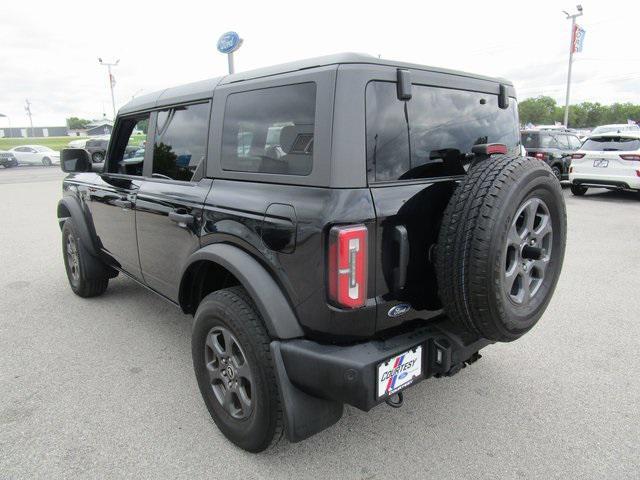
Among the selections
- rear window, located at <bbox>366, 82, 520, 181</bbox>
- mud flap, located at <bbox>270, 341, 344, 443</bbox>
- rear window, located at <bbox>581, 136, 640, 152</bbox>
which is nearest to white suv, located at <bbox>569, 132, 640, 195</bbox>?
rear window, located at <bbox>581, 136, 640, 152</bbox>

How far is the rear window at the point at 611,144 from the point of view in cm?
1030

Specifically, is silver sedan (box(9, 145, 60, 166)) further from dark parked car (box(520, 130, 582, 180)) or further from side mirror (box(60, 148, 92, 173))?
side mirror (box(60, 148, 92, 173))

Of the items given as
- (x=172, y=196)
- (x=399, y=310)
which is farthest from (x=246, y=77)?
(x=399, y=310)

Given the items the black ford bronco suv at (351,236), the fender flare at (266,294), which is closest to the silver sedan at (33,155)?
the black ford bronco suv at (351,236)

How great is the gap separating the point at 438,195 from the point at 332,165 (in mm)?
584

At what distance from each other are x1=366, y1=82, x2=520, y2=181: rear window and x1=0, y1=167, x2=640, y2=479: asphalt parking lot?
55.3 inches

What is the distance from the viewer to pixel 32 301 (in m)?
4.54

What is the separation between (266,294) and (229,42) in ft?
36.1

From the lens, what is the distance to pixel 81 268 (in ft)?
14.2

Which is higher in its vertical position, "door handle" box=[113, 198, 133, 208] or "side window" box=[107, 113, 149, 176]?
"side window" box=[107, 113, 149, 176]

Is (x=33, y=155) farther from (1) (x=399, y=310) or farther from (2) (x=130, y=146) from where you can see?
(1) (x=399, y=310)

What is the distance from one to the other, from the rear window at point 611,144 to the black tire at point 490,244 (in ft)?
33.3

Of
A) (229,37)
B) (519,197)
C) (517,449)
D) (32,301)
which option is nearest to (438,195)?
(519,197)

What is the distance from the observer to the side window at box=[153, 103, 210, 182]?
8.95 ft
